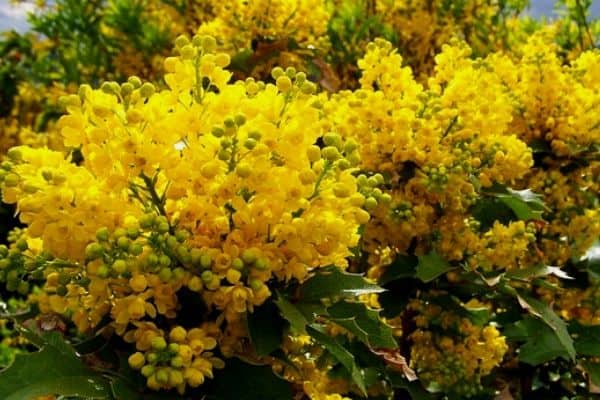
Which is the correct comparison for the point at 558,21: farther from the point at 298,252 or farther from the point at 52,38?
the point at 298,252

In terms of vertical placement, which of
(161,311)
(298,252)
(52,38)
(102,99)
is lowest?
(52,38)

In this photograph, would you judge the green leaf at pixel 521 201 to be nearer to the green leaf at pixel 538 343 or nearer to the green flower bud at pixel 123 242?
the green leaf at pixel 538 343

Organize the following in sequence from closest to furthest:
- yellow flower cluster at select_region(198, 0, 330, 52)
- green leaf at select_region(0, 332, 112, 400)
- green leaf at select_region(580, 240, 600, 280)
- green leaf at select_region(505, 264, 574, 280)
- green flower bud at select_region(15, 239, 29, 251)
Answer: green leaf at select_region(0, 332, 112, 400)
green flower bud at select_region(15, 239, 29, 251)
green leaf at select_region(505, 264, 574, 280)
green leaf at select_region(580, 240, 600, 280)
yellow flower cluster at select_region(198, 0, 330, 52)

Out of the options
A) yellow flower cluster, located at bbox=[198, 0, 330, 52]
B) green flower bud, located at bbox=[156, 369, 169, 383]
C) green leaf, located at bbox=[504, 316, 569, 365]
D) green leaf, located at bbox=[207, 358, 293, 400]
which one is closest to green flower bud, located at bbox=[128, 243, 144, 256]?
green flower bud, located at bbox=[156, 369, 169, 383]

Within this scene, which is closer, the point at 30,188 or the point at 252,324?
the point at 30,188

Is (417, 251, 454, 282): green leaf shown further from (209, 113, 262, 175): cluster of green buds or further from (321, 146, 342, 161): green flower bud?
(209, 113, 262, 175): cluster of green buds

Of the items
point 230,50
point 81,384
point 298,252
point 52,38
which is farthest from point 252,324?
point 52,38

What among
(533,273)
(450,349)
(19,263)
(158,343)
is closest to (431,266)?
(533,273)
